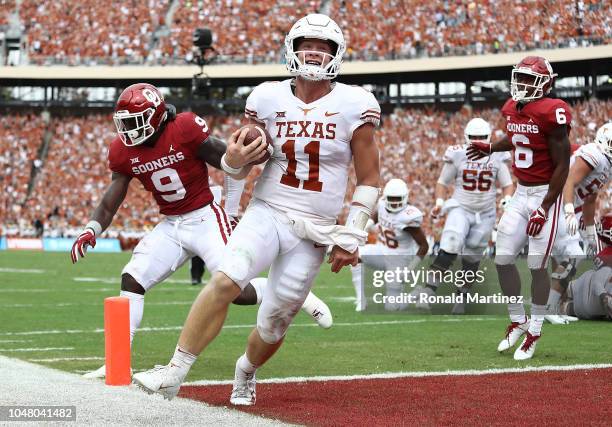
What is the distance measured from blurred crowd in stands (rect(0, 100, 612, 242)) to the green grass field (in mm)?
14936

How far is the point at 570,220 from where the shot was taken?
7422 millimetres

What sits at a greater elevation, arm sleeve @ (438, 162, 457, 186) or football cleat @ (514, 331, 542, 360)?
arm sleeve @ (438, 162, 457, 186)

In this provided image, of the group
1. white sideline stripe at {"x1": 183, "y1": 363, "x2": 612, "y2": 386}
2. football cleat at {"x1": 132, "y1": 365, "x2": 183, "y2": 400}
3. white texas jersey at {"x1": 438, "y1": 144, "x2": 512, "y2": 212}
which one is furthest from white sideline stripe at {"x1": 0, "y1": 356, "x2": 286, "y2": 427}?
white texas jersey at {"x1": 438, "y1": 144, "x2": 512, "y2": 212}

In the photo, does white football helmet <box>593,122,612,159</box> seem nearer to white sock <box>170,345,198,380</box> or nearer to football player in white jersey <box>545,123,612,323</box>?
football player in white jersey <box>545,123,612,323</box>

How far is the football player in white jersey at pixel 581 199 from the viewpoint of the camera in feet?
25.8

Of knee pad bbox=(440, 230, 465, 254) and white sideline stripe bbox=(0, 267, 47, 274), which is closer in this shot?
knee pad bbox=(440, 230, 465, 254)

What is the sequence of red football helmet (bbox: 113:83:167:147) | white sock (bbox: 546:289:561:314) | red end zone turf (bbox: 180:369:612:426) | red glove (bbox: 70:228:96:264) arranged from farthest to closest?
white sock (bbox: 546:289:561:314) < red football helmet (bbox: 113:83:167:147) < red glove (bbox: 70:228:96:264) < red end zone turf (bbox: 180:369:612:426)

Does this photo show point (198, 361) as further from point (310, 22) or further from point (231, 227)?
point (310, 22)

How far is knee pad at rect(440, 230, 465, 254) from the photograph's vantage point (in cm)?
1077

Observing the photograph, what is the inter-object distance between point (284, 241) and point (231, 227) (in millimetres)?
1824

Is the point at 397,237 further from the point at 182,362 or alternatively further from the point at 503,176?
the point at 182,362

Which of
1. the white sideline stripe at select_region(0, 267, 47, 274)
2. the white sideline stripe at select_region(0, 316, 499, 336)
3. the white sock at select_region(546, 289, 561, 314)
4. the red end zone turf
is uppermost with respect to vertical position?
the red end zone turf

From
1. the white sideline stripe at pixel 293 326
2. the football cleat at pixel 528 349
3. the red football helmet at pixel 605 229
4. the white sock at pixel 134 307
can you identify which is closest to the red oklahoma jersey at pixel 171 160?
the white sock at pixel 134 307

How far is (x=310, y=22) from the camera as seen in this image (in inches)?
196
